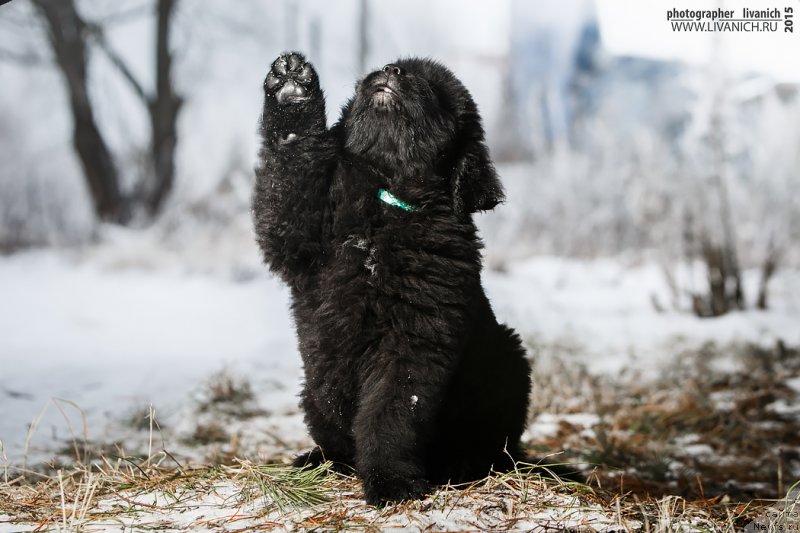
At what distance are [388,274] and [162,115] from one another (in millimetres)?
7892

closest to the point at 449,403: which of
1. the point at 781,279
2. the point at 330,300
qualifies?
the point at 330,300

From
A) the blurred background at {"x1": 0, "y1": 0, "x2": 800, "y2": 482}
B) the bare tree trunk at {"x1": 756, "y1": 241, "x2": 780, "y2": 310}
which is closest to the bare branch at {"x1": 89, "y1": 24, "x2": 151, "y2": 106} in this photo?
the blurred background at {"x1": 0, "y1": 0, "x2": 800, "y2": 482}

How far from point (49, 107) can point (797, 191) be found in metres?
9.68

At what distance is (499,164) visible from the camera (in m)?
10.4

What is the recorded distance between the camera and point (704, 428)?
4.80m

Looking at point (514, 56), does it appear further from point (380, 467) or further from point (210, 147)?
point (380, 467)

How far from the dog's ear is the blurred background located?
11.8ft

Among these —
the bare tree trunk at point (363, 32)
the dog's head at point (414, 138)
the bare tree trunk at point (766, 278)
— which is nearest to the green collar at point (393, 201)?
the dog's head at point (414, 138)

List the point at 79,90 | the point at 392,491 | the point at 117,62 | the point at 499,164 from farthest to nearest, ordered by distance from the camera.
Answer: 1. the point at 499,164
2. the point at 117,62
3. the point at 79,90
4. the point at 392,491

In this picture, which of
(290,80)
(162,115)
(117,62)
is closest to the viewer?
(290,80)

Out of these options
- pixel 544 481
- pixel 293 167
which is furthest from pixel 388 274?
pixel 544 481

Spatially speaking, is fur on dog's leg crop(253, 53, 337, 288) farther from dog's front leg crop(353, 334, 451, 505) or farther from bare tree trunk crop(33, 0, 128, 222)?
bare tree trunk crop(33, 0, 128, 222)

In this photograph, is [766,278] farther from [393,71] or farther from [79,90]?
[79,90]

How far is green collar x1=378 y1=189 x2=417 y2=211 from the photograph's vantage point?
268 cm
